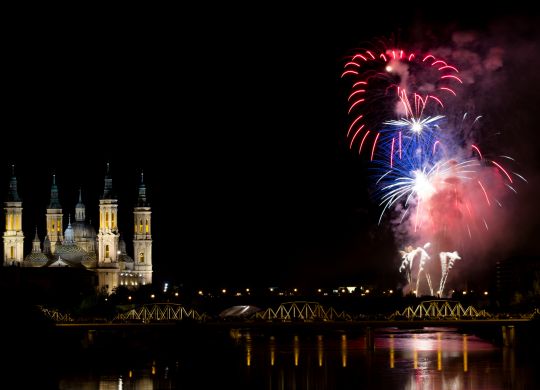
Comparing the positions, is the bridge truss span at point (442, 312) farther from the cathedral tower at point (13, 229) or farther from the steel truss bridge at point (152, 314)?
the cathedral tower at point (13, 229)

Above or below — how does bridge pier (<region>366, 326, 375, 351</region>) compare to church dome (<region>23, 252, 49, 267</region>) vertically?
below

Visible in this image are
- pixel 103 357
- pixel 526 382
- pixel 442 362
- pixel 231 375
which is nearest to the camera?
pixel 526 382

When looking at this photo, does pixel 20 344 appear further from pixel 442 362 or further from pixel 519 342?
pixel 519 342

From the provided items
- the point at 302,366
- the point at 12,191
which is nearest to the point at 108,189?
the point at 12,191

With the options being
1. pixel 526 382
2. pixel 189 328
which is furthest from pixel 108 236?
pixel 526 382

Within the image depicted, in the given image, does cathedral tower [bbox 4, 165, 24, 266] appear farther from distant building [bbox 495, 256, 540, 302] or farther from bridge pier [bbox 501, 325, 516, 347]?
bridge pier [bbox 501, 325, 516, 347]

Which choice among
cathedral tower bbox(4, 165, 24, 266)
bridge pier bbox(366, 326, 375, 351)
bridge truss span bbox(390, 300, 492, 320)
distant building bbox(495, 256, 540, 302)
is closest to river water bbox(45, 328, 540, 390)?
bridge pier bbox(366, 326, 375, 351)

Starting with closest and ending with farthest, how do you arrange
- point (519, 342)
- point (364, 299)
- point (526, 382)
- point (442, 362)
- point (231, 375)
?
point (526, 382), point (231, 375), point (442, 362), point (519, 342), point (364, 299)
